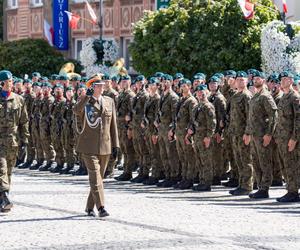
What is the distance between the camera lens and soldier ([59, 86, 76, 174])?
84.1 ft

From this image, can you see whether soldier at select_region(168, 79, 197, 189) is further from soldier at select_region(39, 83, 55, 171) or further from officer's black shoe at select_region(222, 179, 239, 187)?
soldier at select_region(39, 83, 55, 171)

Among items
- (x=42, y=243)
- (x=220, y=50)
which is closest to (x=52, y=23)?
(x=220, y=50)

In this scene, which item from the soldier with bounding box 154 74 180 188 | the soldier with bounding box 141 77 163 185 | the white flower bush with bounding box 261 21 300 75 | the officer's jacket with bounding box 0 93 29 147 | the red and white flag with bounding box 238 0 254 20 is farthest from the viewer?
Answer: the red and white flag with bounding box 238 0 254 20

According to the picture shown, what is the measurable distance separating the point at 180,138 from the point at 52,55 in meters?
25.7

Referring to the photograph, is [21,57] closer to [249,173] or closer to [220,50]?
[220,50]

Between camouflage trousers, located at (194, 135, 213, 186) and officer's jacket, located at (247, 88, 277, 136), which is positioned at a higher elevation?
officer's jacket, located at (247, 88, 277, 136)

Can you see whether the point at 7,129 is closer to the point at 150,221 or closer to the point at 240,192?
the point at 150,221

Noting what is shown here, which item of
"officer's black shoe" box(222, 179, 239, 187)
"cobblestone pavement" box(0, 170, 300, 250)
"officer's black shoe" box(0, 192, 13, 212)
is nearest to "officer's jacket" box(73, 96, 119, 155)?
"cobblestone pavement" box(0, 170, 300, 250)

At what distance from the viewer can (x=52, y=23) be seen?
50125 mm

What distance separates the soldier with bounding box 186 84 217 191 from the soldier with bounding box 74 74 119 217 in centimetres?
396

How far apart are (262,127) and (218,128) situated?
2.22m

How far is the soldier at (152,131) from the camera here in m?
22.1

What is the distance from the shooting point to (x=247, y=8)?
2952 centimetres

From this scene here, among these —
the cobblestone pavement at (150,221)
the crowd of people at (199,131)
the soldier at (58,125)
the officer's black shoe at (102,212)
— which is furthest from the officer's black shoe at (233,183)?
the soldier at (58,125)
